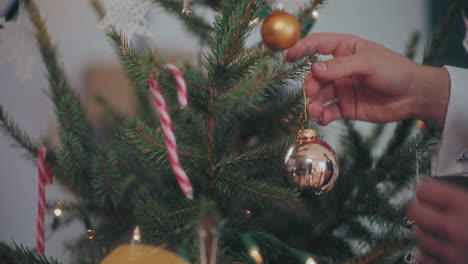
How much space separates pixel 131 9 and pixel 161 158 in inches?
12.5

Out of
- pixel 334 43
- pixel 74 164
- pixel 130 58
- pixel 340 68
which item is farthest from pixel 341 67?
pixel 74 164

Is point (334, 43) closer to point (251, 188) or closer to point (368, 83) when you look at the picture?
point (368, 83)

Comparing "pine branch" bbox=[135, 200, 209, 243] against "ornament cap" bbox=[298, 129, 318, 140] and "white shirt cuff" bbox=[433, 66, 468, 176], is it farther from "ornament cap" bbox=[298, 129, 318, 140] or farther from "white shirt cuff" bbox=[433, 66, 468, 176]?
"white shirt cuff" bbox=[433, 66, 468, 176]

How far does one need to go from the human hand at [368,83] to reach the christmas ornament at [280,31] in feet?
0.27

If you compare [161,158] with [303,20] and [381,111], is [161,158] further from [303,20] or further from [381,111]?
[381,111]

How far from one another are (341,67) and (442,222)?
0.30m

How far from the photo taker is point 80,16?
0.81 m

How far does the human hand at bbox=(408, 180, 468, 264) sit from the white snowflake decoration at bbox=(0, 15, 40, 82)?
2.86 ft

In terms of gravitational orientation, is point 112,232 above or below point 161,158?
below

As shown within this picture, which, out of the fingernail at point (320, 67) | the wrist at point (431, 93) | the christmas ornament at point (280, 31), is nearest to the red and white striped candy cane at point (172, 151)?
the christmas ornament at point (280, 31)

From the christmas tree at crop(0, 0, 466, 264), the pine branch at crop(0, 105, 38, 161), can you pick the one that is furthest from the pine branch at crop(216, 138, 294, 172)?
the pine branch at crop(0, 105, 38, 161)

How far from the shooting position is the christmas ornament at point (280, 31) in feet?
1.27

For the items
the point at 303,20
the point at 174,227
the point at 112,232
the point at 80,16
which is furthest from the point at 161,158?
the point at 80,16

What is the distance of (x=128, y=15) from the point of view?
581mm
